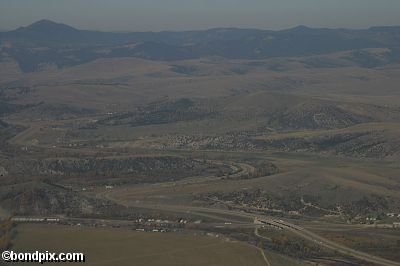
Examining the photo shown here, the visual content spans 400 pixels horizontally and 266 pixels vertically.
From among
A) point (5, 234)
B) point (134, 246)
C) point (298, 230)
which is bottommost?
point (298, 230)

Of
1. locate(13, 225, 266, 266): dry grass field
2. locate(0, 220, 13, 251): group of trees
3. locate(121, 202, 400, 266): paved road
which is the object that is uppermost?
locate(0, 220, 13, 251): group of trees

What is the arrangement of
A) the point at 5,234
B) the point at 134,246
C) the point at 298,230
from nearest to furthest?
the point at 134,246, the point at 5,234, the point at 298,230

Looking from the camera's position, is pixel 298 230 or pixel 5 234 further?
pixel 298 230

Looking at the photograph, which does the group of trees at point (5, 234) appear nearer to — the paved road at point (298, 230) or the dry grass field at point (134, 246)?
the dry grass field at point (134, 246)

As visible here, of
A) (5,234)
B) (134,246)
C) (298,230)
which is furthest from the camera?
(298,230)

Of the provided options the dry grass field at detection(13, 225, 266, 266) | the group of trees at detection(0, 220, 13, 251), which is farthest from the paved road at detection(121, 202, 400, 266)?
the group of trees at detection(0, 220, 13, 251)

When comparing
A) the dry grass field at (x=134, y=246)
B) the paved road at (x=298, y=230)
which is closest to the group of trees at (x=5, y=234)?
the dry grass field at (x=134, y=246)

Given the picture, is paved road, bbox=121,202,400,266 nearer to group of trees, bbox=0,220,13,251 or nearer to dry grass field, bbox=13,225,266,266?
dry grass field, bbox=13,225,266,266

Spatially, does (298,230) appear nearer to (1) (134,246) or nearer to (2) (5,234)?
(1) (134,246)

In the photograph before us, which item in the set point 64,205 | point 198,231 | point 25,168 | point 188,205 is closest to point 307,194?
point 188,205

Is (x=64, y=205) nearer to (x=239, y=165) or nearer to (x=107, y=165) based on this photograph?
(x=107, y=165)

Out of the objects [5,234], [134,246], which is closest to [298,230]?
[134,246]
